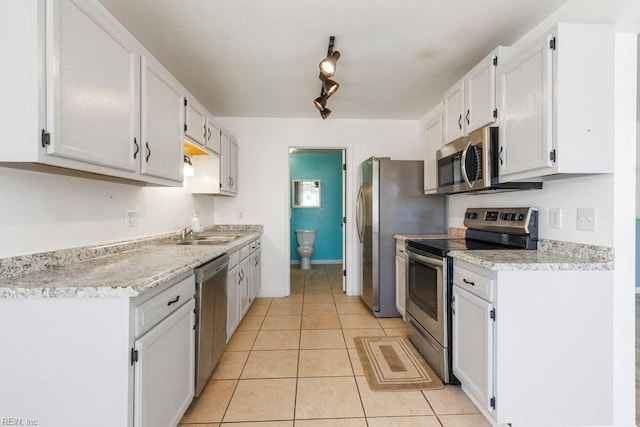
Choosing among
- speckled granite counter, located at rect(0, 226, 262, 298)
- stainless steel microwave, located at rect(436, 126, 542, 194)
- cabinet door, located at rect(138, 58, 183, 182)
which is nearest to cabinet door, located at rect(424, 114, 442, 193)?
stainless steel microwave, located at rect(436, 126, 542, 194)

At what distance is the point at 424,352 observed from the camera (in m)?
2.23

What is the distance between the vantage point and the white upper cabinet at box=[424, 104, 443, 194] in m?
2.71

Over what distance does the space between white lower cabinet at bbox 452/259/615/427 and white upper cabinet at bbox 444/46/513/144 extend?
1.05 m

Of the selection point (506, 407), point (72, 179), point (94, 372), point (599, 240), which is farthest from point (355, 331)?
point (72, 179)

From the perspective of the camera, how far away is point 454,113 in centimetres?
239

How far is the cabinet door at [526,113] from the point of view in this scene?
60.3 inches

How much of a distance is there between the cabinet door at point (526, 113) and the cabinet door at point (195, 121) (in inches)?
84.7

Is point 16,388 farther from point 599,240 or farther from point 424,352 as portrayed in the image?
point 599,240

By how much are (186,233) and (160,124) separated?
1350 mm

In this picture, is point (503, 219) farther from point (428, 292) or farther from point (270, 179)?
point (270, 179)

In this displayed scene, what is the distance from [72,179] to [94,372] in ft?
3.54

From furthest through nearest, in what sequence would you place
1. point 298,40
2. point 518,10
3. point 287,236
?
point 287,236 → point 298,40 → point 518,10
